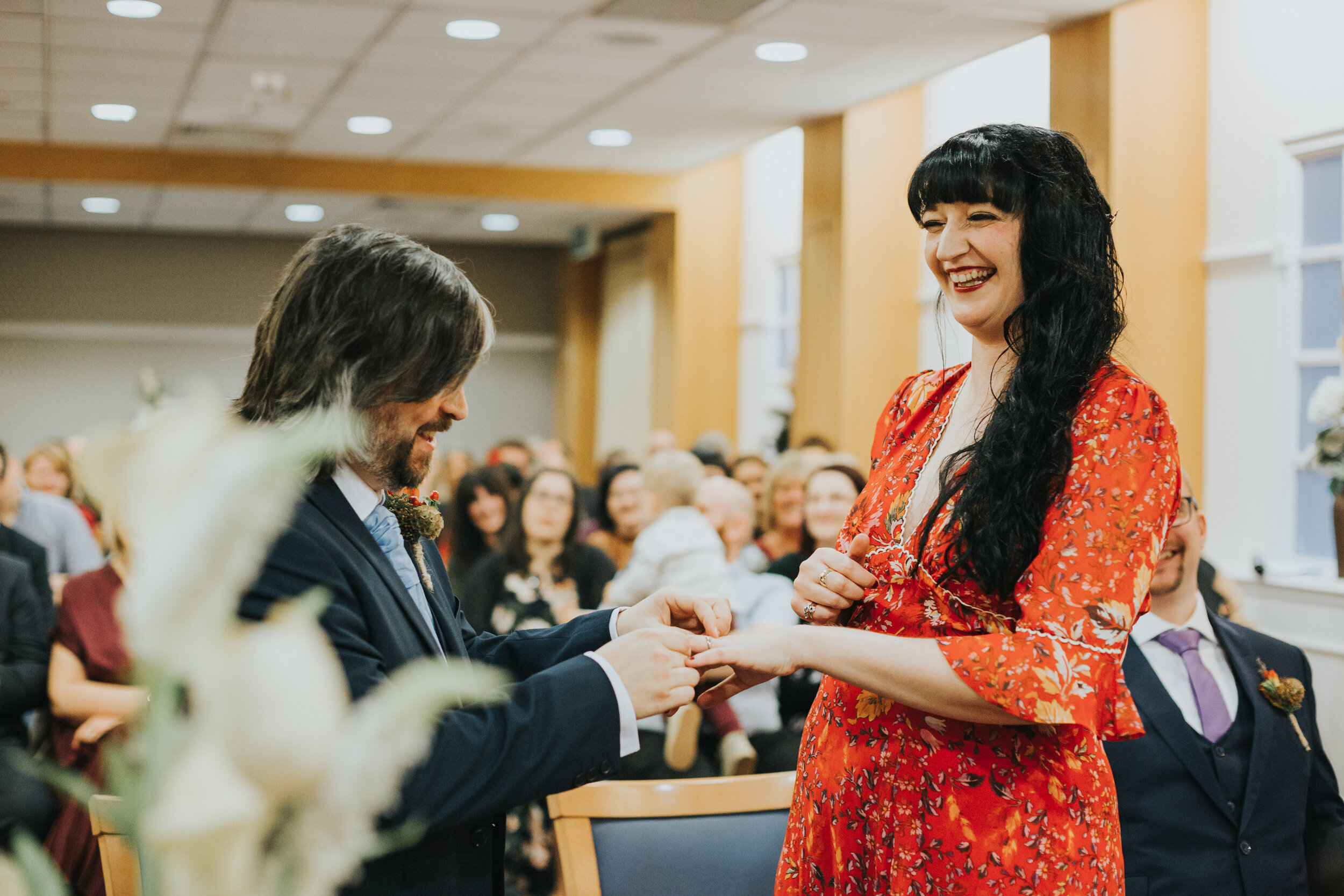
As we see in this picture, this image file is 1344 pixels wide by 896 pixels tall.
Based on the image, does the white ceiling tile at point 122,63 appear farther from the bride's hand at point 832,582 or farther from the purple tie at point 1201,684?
the bride's hand at point 832,582

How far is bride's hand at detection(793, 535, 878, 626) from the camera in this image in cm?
155

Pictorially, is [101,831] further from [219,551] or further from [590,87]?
[590,87]

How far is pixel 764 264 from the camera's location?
34.4 feet

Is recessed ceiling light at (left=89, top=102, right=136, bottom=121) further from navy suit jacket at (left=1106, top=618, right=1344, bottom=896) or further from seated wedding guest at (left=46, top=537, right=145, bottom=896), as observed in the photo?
navy suit jacket at (left=1106, top=618, right=1344, bottom=896)

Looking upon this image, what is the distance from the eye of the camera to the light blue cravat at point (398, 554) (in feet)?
5.15

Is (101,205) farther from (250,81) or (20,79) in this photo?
(250,81)

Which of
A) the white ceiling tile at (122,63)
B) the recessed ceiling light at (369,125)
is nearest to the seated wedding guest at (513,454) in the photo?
the recessed ceiling light at (369,125)

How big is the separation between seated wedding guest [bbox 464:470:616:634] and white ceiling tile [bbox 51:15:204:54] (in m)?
3.39

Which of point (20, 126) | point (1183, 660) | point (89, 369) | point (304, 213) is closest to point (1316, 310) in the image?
point (1183, 660)

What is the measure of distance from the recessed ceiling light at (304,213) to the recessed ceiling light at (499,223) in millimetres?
1561

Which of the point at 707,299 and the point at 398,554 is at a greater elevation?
the point at 707,299

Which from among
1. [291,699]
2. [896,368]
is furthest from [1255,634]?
[896,368]

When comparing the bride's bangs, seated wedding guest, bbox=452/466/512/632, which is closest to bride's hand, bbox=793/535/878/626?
the bride's bangs

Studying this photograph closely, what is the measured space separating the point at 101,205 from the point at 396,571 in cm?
1151
